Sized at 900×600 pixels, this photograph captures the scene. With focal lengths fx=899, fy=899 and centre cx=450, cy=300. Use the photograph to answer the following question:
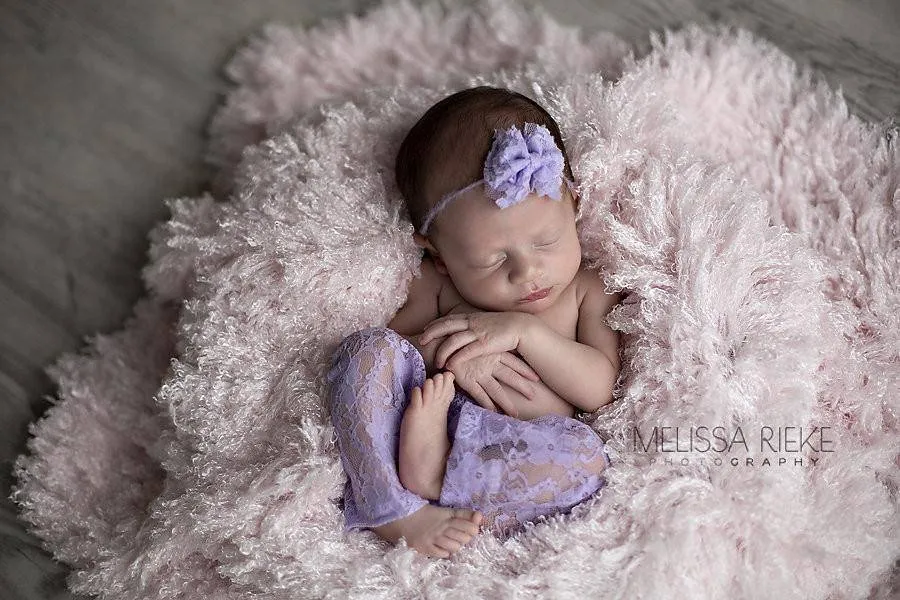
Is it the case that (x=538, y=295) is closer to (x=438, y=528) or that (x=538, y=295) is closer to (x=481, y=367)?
(x=481, y=367)

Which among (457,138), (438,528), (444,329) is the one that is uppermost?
(457,138)

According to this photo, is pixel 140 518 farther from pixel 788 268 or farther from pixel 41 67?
pixel 788 268

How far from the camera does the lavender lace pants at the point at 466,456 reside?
1.36 metres

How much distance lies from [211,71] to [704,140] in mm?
1004

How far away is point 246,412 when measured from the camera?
4.87ft

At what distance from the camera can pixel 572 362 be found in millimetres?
1425

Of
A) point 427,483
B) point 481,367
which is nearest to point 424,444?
point 427,483

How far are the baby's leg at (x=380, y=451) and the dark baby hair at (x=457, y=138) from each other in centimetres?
24

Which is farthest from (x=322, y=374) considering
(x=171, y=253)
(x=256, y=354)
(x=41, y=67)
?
(x=41, y=67)

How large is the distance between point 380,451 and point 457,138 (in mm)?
500

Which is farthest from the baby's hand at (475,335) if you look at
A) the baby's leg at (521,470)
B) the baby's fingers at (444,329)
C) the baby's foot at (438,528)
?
the baby's foot at (438,528)

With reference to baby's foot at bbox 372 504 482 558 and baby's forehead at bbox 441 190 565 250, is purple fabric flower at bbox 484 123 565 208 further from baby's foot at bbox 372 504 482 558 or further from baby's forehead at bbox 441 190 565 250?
baby's foot at bbox 372 504 482 558

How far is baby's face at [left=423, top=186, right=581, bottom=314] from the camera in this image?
1389 mm

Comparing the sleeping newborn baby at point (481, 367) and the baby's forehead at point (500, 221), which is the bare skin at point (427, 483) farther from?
the baby's forehead at point (500, 221)
